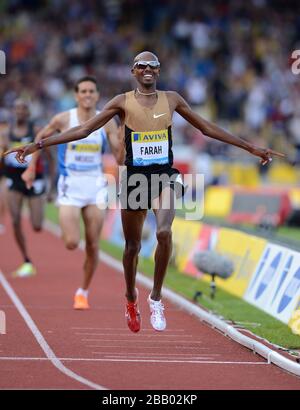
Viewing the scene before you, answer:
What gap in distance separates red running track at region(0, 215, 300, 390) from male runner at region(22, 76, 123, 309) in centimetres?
72

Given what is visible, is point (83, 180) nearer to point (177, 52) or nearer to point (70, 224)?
point (70, 224)

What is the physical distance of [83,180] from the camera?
1239 centimetres

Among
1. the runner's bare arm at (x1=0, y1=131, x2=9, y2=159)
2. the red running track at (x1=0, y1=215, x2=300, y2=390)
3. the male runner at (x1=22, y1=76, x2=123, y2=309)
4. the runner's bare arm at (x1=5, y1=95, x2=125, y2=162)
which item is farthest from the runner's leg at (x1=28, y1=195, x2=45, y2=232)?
the runner's bare arm at (x1=5, y1=95, x2=125, y2=162)

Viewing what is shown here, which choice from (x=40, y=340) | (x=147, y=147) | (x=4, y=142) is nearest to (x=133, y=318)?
(x=40, y=340)

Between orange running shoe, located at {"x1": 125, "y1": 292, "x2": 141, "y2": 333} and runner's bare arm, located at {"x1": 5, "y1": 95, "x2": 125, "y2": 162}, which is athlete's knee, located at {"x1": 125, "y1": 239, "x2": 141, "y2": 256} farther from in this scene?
runner's bare arm, located at {"x1": 5, "y1": 95, "x2": 125, "y2": 162}

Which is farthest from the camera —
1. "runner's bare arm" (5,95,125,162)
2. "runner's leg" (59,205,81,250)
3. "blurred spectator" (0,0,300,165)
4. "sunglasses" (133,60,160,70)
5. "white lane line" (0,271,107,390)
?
"blurred spectator" (0,0,300,165)

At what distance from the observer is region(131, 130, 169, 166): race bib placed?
32.1 ft

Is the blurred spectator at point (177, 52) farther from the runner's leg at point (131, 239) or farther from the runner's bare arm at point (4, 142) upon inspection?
the runner's leg at point (131, 239)

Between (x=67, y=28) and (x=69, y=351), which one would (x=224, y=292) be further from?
(x=67, y=28)

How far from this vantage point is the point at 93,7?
121 ft

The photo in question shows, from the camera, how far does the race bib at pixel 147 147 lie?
980 cm

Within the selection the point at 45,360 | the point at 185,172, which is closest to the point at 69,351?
the point at 45,360

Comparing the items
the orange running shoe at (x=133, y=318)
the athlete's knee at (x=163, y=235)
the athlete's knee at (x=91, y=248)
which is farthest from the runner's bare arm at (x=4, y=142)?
the athlete's knee at (x=163, y=235)

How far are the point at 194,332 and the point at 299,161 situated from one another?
1924cm
